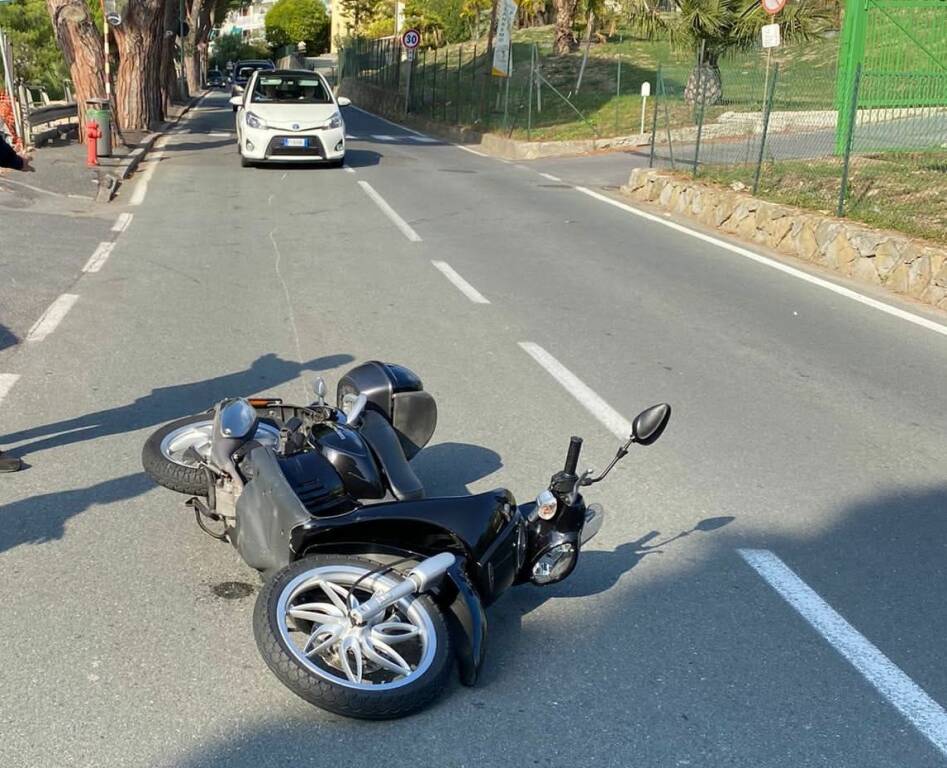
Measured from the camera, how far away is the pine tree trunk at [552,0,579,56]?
38594 millimetres

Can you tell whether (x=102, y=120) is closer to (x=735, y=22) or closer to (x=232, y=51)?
(x=735, y=22)

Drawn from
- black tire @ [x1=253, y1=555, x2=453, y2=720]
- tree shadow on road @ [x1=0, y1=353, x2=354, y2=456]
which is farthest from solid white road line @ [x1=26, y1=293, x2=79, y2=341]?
black tire @ [x1=253, y1=555, x2=453, y2=720]

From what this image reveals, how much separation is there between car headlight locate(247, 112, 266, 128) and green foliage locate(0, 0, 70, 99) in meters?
36.5

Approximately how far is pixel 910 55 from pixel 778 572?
13549 mm

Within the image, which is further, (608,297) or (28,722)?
(608,297)

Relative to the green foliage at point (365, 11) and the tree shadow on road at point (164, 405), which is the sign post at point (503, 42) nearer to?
the tree shadow on road at point (164, 405)

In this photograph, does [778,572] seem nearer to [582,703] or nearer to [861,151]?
[582,703]

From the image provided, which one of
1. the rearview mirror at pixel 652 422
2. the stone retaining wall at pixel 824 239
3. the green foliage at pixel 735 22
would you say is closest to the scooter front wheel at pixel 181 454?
the rearview mirror at pixel 652 422

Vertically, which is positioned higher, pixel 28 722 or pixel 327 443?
pixel 327 443

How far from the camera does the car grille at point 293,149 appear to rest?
19.8 meters

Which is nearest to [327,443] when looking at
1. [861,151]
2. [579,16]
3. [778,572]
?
[778,572]

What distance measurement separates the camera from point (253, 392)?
22.5ft

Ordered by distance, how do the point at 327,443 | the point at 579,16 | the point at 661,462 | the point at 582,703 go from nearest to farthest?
the point at 582,703 → the point at 327,443 → the point at 661,462 → the point at 579,16

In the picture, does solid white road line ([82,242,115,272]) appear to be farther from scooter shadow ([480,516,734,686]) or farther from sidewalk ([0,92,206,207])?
scooter shadow ([480,516,734,686])
